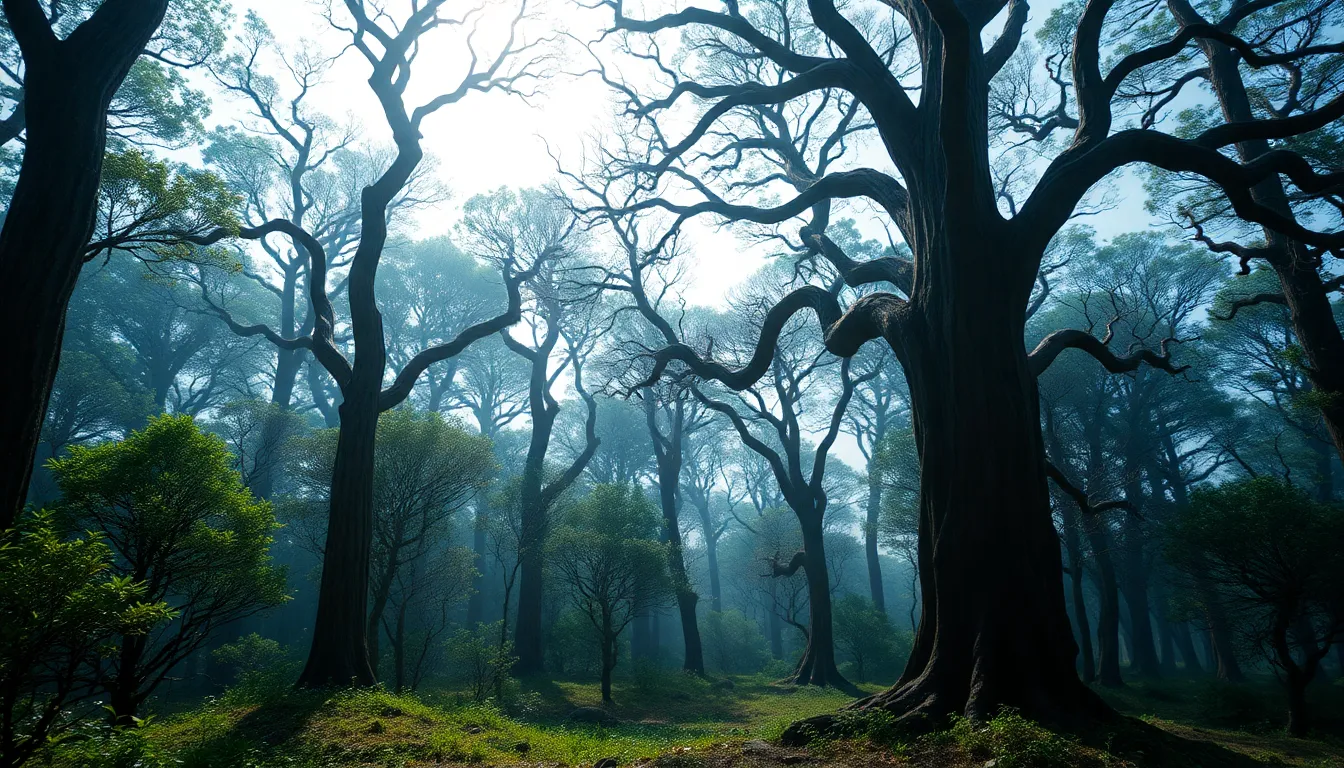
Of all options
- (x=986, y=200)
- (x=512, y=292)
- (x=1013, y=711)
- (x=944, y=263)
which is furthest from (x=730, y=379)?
(x=512, y=292)

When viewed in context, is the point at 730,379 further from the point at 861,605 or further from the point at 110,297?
the point at 110,297

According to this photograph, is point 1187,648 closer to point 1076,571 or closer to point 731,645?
point 1076,571

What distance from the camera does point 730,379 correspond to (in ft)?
28.1

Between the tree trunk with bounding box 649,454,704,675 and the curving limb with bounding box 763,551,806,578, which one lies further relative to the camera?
the tree trunk with bounding box 649,454,704,675

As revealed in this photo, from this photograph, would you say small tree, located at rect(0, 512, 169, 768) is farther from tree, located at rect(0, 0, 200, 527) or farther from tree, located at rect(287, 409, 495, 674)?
tree, located at rect(287, 409, 495, 674)

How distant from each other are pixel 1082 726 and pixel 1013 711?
0.51 metres

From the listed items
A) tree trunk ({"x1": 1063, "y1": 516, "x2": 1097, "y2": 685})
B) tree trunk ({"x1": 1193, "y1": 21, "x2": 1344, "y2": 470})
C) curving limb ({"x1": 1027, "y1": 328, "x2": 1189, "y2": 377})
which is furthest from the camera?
tree trunk ({"x1": 1063, "y1": 516, "x2": 1097, "y2": 685})

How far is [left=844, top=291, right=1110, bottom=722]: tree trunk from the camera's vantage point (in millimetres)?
5098

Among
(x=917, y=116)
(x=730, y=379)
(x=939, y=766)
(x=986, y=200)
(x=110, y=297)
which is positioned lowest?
(x=939, y=766)

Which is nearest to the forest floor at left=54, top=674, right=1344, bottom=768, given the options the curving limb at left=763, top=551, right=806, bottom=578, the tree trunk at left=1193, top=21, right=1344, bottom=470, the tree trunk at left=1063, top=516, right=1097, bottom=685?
the tree trunk at left=1063, top=516, right=1097, bottom=685

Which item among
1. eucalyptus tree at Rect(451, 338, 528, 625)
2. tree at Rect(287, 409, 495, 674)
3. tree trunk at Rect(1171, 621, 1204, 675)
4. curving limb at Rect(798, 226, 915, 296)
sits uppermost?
eucalyptus tree at Rect(451, 338, 528, 625)

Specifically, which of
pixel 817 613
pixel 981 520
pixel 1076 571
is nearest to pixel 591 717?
pixel 817 613

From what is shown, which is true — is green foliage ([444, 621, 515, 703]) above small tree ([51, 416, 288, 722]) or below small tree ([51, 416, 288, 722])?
below

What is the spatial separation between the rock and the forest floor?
0.33 m
